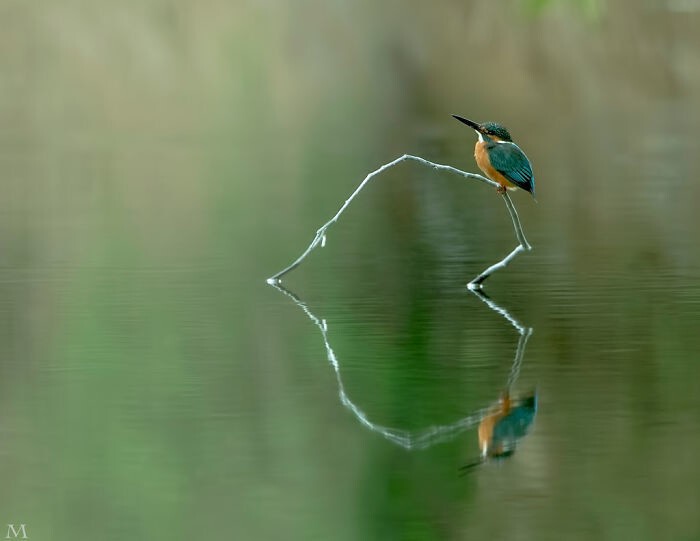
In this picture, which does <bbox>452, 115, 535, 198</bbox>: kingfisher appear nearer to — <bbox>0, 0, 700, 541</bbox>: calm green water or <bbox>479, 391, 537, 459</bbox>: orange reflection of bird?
<bbox>0, 0, 700, 541</bbox>: calm green water

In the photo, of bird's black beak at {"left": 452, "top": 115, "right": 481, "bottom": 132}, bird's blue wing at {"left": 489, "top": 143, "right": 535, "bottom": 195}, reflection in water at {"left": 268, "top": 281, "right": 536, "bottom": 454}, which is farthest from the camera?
bird's blue wing at {"left": 489, "top": 143, "right": 535, "bottom": 195}

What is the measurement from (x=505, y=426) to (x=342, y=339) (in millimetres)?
1752

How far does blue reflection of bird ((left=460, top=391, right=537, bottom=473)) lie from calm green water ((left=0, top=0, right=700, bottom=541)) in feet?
0.18

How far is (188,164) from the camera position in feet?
57.2

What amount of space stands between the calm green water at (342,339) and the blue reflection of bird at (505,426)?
56 millimetres

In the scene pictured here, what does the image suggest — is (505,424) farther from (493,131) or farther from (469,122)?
(493,131)

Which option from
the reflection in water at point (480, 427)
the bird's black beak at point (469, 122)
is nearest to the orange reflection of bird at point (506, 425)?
the reflection in water at point (480, 427)

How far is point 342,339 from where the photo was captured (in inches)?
294

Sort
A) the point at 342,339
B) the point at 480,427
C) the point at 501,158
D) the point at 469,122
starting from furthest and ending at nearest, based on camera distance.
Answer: the point at 501,158
the point at 469,122
the point at 342,339
the point at 480,427

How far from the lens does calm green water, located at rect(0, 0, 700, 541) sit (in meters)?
4.98

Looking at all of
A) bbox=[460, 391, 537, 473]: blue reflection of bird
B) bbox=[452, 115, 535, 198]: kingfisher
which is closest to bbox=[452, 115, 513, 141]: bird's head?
bbox=[452, 115, 535, 198]: kingfisher

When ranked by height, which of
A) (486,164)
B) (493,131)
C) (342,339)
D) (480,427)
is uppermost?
(493,131)

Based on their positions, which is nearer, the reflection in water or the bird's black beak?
the reflection in water

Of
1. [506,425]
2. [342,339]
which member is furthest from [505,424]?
[342,339]
